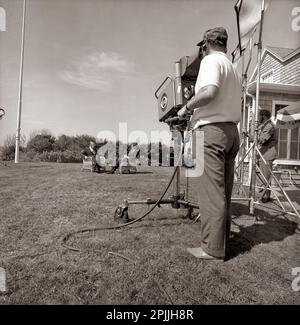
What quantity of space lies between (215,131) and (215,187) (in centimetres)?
46

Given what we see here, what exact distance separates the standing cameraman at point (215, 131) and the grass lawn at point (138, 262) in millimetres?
263

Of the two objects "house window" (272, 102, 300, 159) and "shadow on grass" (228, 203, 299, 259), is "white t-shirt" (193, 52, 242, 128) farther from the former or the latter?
"house window" (272, 102, 300, 159)

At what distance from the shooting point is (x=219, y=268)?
227 centimetres

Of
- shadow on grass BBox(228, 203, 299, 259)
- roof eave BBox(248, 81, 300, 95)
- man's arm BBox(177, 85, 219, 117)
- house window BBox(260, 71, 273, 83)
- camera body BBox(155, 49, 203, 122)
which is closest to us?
man's arm BBox(177, 85, 219, 117)

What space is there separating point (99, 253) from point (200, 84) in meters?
1.62

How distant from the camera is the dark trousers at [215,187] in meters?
2.36

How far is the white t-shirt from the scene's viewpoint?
2.33m

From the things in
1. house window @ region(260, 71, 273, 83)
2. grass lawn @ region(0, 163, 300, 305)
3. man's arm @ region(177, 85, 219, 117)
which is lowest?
grass lawn @ region(0, 163, 300, 305)

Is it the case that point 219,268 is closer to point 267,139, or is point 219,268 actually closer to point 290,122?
point 267,139

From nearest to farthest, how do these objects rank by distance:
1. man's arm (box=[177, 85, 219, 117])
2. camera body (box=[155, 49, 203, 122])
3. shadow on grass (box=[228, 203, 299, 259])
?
man's arm (box=[177, 85, 219, 117]), shadow on grass (box=[228, 203, 299, 259]), camera body (box=[155, 49, 203, 122])

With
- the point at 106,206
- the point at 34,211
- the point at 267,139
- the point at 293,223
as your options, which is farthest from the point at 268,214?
the point at 34,211

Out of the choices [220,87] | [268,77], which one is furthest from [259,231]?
[268,77]

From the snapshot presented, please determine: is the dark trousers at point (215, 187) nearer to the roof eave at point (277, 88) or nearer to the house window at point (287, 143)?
the roof eave at point (277, 88)

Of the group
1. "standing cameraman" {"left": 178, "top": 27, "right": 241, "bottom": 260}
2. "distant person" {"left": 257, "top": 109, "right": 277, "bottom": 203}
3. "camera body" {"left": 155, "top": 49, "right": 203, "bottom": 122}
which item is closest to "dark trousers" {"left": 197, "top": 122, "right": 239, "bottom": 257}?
"standing cameraman" {"left": 178, "top": 27, "right": 241, "bottom": 260}
